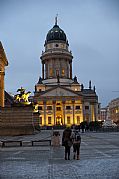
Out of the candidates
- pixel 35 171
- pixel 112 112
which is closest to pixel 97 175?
pixel 35 171

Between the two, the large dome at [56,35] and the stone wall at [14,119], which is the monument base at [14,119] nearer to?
the stone wall at [14,119]

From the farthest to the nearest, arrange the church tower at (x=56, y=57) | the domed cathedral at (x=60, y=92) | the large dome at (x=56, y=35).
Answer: the large dome at (x=56, y=35)
the church tower at (x=56, y=57)
the domed cathedral at (x=60, y=92)

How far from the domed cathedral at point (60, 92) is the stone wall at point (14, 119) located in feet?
254

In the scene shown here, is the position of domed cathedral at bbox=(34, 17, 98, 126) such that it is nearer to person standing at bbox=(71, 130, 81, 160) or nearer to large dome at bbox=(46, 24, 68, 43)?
large dome at bbox=(46, 24, 68, 43)

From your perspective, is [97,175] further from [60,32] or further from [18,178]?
[60,32]

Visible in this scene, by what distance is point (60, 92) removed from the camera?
12544 centimetres

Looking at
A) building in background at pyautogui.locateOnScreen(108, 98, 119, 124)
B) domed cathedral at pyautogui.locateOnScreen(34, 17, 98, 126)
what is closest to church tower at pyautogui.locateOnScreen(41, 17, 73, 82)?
domed cathedral at pyautogui.locateOnScreen(34, 17, 98, 126)

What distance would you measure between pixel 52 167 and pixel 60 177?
2.54 metres

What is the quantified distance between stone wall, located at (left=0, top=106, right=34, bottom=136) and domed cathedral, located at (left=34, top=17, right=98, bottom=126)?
77476 millimetres

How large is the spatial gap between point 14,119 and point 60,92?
8026 centimetres

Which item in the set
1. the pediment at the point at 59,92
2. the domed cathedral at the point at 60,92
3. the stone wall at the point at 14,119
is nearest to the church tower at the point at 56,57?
the domed cathedral at the point at 60,92

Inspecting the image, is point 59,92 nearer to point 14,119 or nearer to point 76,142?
point 14,119

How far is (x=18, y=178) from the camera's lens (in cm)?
1047

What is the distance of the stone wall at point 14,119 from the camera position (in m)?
45.1
